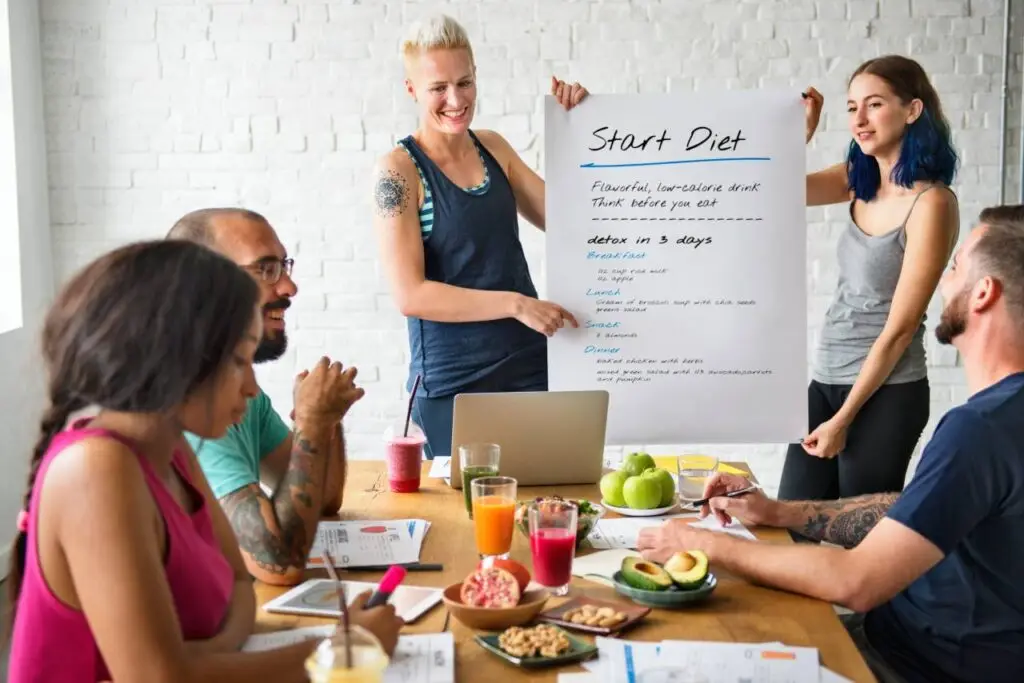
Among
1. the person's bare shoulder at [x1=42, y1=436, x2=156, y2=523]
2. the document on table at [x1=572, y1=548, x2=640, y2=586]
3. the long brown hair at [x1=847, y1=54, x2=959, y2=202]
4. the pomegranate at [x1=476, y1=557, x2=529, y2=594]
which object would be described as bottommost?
the document on table at [x1=572, y1=548, x2=640, y2=586]

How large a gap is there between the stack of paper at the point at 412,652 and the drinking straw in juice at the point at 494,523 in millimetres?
344

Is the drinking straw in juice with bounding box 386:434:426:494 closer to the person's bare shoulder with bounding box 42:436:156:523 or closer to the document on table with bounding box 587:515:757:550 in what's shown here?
the document on table with bounding box 587:515:757:550

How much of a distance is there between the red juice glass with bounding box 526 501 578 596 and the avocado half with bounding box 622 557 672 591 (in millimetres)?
91

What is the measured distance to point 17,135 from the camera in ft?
14.0

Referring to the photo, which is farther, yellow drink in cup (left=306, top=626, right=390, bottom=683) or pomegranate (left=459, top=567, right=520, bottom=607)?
pomegranate (left=459, top=567, right=520, bottom=607)

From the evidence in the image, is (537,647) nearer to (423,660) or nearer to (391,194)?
(423,660)

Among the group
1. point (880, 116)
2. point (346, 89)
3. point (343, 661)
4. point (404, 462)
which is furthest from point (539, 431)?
point (346, 89)

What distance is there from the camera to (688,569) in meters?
1.72

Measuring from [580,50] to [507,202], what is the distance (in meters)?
1.65

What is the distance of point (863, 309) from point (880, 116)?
1.68ft

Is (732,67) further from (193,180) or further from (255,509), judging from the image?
(255,509)

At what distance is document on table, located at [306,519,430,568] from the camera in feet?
6.19

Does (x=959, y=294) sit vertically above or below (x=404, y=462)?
above

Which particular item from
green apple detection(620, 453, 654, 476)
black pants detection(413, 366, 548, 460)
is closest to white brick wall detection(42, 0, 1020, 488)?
black pants detection(413, 366, 548, 460)
